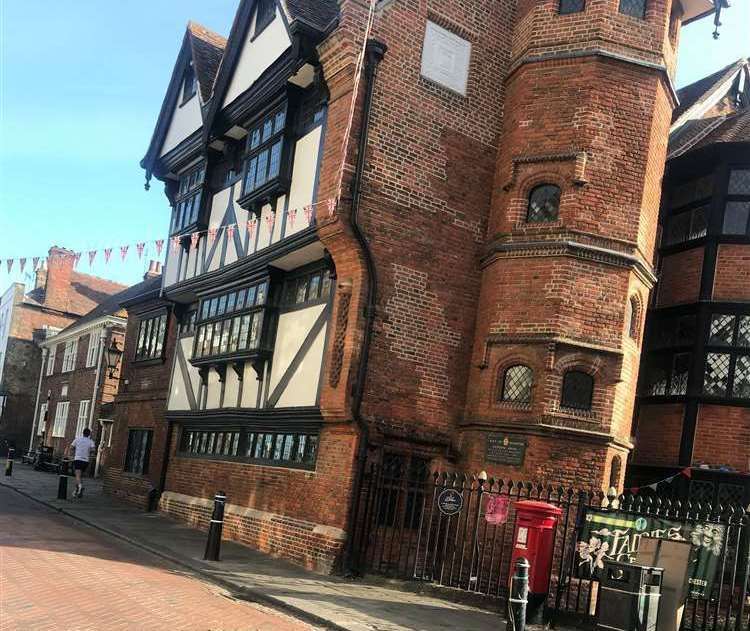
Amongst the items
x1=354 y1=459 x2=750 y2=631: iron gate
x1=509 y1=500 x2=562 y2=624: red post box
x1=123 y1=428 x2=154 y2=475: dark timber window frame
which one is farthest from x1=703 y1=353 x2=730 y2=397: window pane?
x1=123 y1=428 x2=154 y2=475: dark timber window frame

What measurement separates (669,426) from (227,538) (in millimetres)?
8570

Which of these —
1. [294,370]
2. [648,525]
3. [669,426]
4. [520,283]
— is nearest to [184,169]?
[294,370]

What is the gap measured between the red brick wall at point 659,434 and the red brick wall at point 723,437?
38 centimetres

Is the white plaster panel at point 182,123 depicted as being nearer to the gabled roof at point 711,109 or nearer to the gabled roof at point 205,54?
the gabled roof at point 205,54

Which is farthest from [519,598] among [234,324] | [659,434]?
[234,324]

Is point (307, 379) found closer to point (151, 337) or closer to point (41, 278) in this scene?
point (151, 337)

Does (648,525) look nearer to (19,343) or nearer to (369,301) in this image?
(369,301)

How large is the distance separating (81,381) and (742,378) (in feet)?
97.3

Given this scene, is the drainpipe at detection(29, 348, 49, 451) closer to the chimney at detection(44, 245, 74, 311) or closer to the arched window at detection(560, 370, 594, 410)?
the chimney at detection(44, 245, 74, 311)

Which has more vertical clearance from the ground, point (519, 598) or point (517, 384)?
point (517, 384)

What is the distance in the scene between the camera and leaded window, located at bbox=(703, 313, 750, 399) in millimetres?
14688

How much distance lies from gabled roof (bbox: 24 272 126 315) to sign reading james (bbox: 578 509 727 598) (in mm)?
43670

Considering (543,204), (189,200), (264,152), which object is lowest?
(543,204)

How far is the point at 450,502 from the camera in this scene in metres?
11.7
